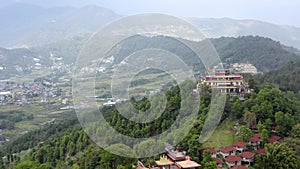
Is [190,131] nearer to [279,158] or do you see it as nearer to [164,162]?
[164,162]

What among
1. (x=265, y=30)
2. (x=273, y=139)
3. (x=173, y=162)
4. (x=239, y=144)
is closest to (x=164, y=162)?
(x=173, y=162)

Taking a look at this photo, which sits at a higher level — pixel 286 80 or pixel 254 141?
pixel 286 80

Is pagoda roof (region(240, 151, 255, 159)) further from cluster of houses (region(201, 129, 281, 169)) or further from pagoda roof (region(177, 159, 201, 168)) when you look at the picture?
pagoda roof (region(177, 159, 201, 168))

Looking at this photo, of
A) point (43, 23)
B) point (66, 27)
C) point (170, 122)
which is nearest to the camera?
point (170, 122)

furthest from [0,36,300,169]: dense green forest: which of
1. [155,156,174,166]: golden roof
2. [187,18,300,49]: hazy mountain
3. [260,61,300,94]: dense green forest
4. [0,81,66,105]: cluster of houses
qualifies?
[187,18,300,49]: hazy mountain

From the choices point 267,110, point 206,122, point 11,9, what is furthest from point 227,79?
point 11,9

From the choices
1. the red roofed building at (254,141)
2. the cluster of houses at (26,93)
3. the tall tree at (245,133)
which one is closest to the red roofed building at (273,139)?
the red roofed building at (254,141)
